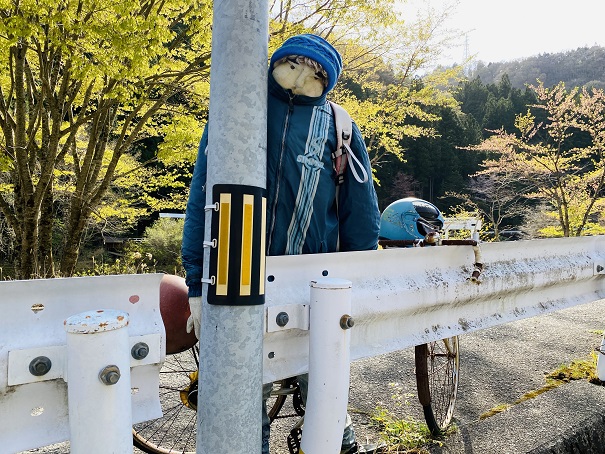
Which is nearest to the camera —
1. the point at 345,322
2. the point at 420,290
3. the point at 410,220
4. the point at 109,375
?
the point at 109,375

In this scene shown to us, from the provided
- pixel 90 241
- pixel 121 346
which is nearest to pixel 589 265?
pixel 121 346

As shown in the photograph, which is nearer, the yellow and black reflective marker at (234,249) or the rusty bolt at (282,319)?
the yellow and black reflective marker at (234,249)

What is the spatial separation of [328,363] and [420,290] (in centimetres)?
63

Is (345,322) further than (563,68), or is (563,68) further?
(563,68)

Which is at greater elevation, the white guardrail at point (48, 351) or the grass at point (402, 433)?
the white guardrail at point (48, 351)

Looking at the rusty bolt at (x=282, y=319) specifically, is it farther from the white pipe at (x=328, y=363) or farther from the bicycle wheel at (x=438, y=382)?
the bicycle wheel at (x=438, y=382)

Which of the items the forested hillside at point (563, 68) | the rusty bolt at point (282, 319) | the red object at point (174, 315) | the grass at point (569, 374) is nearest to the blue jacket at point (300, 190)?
the red object at point (174, 315)

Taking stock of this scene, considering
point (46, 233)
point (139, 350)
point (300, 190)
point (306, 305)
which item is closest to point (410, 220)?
point (300, 190)

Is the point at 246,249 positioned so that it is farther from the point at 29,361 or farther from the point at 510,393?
the point at 510,393

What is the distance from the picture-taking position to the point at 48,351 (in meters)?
1.05

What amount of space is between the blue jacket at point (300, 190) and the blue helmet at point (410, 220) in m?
1.04

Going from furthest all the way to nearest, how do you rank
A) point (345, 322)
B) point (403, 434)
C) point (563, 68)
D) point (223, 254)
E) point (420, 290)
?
point (563, 68) → point (403, 434) → point (420, 290) → point (345, 322) → point (223, 254)

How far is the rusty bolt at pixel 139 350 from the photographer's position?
117 cm

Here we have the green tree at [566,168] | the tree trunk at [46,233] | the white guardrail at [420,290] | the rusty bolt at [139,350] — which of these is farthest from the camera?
the green tree at [566,168]
